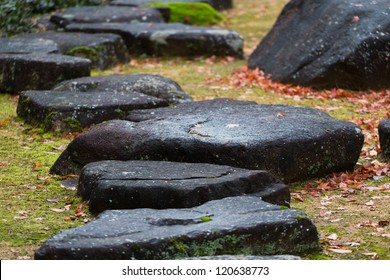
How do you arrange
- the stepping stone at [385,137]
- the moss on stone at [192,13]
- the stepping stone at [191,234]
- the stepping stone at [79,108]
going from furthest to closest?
the moss on stone at [192,13]
the stepping stone at [79,108]
the stepping stone at [385,137]
the stepping stone at [191,234]

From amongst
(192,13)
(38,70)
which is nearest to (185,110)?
(38,70)

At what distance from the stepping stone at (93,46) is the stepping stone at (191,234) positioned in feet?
21.6

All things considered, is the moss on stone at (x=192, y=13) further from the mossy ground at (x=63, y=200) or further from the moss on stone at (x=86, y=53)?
the mossy ground at (x=63, y=200)

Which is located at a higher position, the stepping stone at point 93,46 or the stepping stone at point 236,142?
the stepping stone at point 236,142

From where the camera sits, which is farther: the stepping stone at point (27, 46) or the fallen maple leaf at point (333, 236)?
the stepping stone at point (27, 46)

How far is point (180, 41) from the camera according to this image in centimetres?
1303

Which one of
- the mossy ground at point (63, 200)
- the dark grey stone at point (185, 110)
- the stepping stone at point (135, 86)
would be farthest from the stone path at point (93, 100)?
the dark grey stone at point (185, 110)

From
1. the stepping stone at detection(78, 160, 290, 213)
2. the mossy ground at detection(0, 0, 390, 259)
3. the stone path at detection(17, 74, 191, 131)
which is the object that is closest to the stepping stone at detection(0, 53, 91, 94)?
the mossy ground at detection(0, 0, 390, 259)

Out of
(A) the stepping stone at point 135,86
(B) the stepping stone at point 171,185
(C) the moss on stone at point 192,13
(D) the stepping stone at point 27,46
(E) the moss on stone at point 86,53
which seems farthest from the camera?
(C) the moss on stone at point 192,13

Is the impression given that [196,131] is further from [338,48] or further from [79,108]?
[338,48]

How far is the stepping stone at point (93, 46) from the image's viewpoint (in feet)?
39.3

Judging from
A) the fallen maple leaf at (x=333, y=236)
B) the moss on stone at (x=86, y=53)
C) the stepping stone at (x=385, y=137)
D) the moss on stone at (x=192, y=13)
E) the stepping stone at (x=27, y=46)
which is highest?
the stepping stone at (x=385, y=137)

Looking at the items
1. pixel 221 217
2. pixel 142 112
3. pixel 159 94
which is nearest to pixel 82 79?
pixel 159 94

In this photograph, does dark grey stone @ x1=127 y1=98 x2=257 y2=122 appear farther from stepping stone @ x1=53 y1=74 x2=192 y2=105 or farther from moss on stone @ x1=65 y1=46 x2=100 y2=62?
moss on stone @ x1=65 y1=46 x2=100 y2=62
